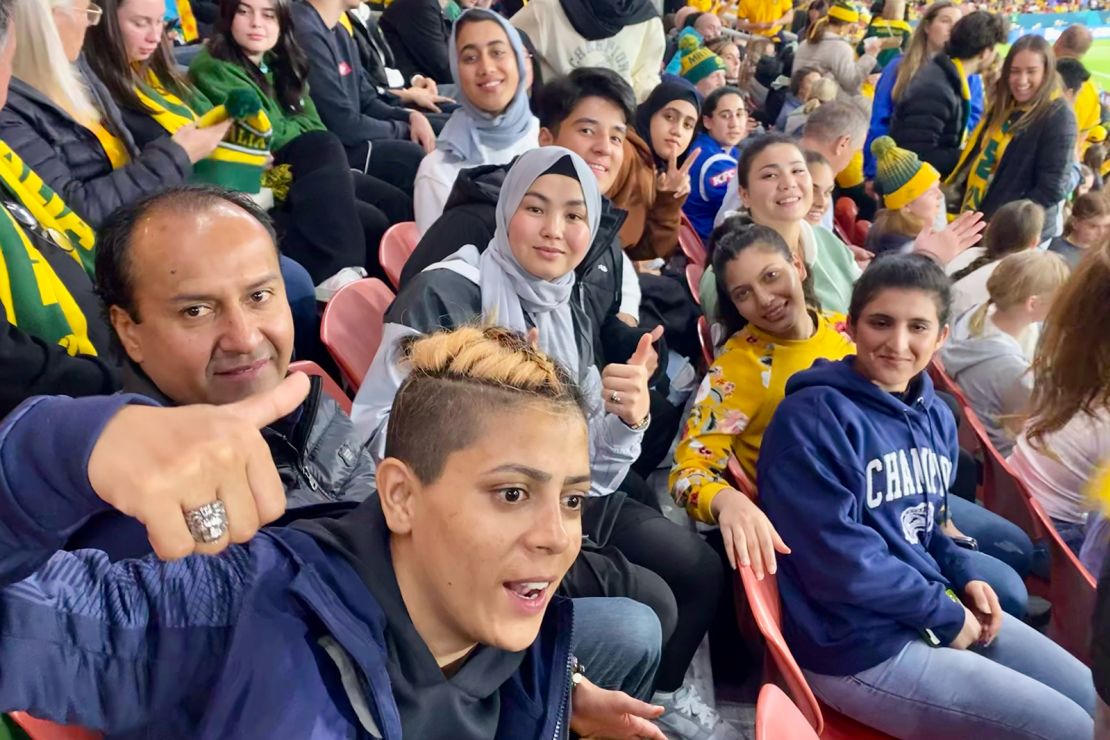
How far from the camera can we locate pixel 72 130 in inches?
71.6

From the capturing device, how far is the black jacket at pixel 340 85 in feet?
10.2

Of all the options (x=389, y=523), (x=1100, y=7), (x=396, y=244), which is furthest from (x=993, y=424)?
(x=1100, y=7)

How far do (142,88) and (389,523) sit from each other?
1.81 m

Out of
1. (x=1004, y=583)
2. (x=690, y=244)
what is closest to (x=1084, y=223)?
(x=690, y=244)

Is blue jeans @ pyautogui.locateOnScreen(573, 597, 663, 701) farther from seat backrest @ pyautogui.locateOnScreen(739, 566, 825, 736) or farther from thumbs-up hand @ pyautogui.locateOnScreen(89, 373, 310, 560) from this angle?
thumbs-up hand @ pyautogui.locateOnScreen(89, 373, 310, 560)

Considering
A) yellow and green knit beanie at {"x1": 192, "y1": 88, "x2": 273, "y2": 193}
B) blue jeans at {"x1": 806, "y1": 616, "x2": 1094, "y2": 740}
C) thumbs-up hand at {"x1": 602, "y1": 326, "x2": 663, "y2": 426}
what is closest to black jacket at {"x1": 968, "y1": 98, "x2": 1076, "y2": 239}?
blue jeans at {"x1": 806, "y1": 616, "x2": 1094, "y2": 740}

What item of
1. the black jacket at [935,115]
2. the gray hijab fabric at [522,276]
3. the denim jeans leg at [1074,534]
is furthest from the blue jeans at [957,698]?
the black jacket at [935,115]

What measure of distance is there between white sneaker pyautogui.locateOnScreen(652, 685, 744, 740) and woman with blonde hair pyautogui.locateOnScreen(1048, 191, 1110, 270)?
9.40 ft

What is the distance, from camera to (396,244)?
8.82ft

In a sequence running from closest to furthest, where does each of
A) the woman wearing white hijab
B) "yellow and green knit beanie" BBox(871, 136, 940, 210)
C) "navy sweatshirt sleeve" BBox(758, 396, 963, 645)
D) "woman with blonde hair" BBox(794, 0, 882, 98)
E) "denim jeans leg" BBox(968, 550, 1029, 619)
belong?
1. "navy sweatshirt sleeve" BBox(758, 396, 963, 645)
2. "denim jeans leg" BBox(968, 550, 1029, 619)
3. the woman wearing white hijab
4. "yellow and green knit beanie" BBox(871, 136, 940, 210)
5. "woman with blonde hair" BBox(794, 0, 882, 98)

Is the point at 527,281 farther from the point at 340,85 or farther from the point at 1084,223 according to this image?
the point at 1084,223

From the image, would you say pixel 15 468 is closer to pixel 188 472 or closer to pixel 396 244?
pixel 188 472

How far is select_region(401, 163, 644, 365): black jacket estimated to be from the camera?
212 cm

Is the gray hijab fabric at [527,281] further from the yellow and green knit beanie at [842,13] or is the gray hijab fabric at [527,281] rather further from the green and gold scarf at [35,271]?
the yellow and green knit beanie at [842,13]
